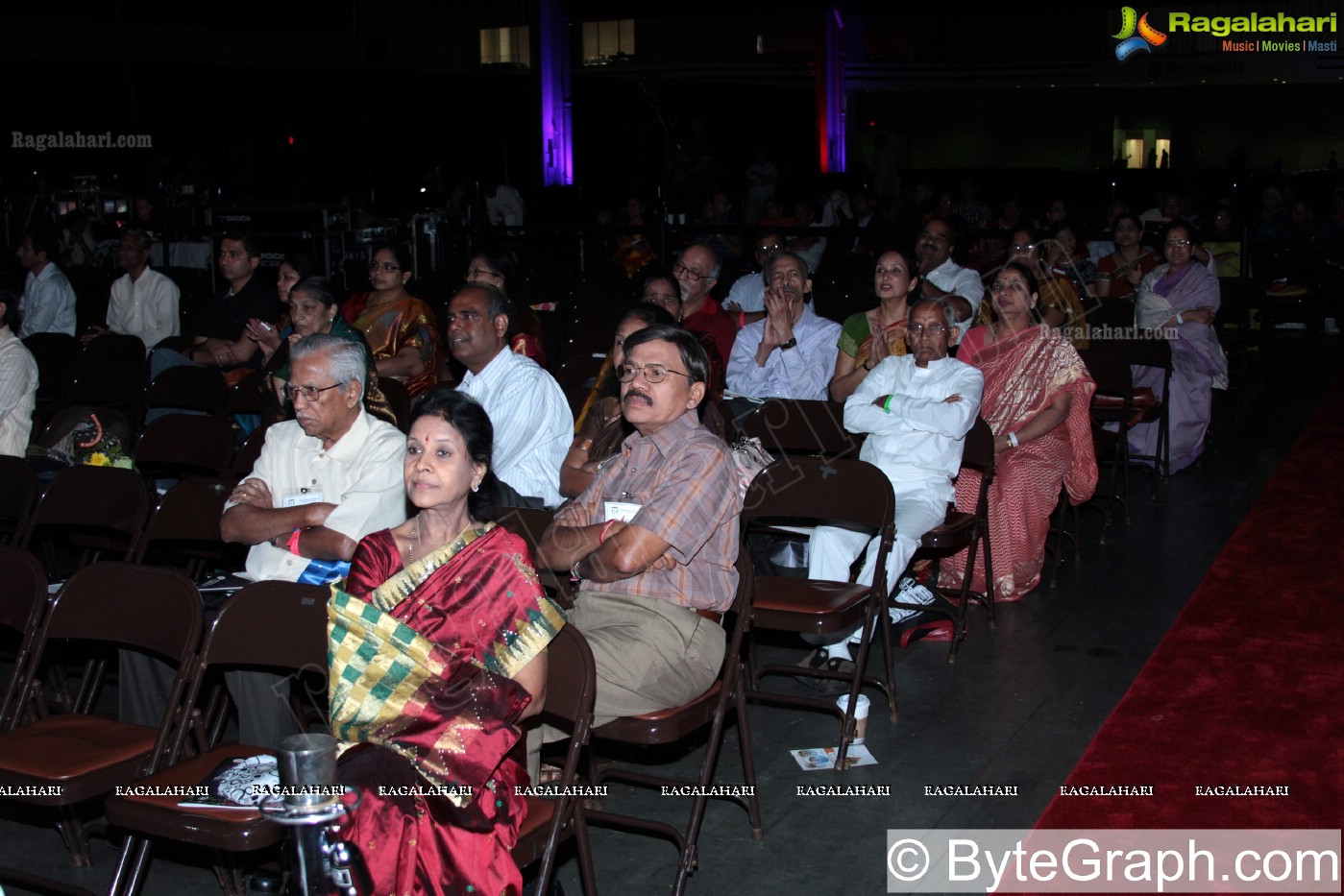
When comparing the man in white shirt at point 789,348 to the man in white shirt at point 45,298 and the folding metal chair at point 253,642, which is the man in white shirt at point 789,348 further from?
the man in white shirt at point 45,298

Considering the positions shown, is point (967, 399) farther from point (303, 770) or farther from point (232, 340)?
point (232, 340)

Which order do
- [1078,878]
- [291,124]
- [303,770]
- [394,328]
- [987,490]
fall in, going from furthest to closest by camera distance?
[291,124]
[394,328]
[987,490]
[1078,878]
[303,770]

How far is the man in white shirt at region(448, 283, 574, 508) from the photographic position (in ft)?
13.2

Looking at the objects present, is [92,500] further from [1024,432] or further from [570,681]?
[1024,432]

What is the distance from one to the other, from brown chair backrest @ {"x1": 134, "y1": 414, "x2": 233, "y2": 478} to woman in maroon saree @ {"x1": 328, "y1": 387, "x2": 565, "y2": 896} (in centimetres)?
242

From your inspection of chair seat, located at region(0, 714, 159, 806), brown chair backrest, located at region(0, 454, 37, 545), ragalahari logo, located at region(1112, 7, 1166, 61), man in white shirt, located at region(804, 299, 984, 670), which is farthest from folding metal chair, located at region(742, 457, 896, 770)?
ragalahari logo, located at region(1112, 7, 1166, 61)

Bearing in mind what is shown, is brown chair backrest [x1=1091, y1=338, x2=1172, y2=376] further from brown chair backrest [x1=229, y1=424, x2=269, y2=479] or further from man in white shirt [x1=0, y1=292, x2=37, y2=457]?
man in white shirt [x1=0, y1=292, x2=37, y2=457]

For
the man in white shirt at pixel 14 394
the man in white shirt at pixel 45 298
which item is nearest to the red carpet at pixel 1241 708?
the man in white shirt at pixel 14 394

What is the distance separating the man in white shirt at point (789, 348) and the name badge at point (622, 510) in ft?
7.83

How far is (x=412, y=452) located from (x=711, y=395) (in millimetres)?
1567

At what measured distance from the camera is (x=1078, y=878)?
2.76 m

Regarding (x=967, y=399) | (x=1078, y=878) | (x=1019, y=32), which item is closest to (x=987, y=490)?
(x=967, y=399)

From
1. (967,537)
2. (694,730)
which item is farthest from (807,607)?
(967,537)

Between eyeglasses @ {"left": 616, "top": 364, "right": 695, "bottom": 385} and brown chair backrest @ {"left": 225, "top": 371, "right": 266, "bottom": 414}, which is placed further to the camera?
brown chair backrest @ {"left": 225, "top": 371, "right": 266, "bottom": 414}
